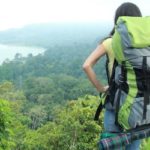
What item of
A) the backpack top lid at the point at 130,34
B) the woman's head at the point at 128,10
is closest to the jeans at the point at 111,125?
the backpack top lid at the point at 130,34

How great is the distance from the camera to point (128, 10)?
8.16 ft

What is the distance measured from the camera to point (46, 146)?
13734 millimetres

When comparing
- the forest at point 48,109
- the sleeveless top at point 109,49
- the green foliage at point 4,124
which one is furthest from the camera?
the forest at point 48,109

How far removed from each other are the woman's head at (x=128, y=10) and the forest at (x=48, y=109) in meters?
1.03

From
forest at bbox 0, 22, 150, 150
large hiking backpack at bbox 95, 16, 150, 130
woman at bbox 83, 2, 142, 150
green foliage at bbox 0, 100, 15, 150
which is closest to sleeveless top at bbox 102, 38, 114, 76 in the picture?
woman at bbox 83, 2, 142, 150

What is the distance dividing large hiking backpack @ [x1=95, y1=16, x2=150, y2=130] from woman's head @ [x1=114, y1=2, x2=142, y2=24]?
147mm

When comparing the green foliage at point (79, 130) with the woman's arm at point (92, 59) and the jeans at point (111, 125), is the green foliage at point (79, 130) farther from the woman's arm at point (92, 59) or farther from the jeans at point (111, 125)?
the woman's arm at point (92, 59)

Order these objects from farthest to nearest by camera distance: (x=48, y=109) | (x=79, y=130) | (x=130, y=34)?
(x=48, y=109) < (x=79, y=130) < (x=130, y=34)

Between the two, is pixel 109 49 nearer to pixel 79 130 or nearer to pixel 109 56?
pixel 109 56

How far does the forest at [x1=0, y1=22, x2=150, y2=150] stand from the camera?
1078cm

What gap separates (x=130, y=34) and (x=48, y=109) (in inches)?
1333

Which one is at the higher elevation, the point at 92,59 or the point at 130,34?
the point at 130,34

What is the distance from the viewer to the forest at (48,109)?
1078 cm

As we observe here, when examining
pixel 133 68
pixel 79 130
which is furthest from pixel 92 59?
pixel 79 130
